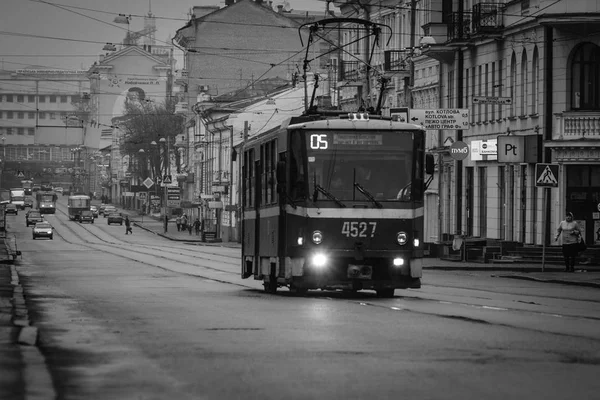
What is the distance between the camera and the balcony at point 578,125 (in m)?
49.7

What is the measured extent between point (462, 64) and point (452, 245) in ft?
31.9

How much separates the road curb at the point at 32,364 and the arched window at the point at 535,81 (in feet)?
107

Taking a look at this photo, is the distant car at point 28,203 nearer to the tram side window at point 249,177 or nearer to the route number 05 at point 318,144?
the tram side window at point 249,177

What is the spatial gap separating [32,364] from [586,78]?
3905cm

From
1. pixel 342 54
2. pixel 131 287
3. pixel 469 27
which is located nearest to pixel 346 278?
pixel 131 287

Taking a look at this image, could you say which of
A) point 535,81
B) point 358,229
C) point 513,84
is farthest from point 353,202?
point 513,84

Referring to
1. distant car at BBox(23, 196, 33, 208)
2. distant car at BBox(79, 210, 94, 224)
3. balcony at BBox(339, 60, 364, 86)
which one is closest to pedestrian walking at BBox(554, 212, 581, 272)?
balcony at BBox(339, 60, 364, 86)

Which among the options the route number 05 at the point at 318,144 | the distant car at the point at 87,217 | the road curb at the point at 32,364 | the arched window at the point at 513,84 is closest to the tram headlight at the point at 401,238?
the route number 05 at the point at 318,144

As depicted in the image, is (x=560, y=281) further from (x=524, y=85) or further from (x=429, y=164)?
(x=524, y=85)

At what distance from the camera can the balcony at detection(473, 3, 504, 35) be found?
178 ft

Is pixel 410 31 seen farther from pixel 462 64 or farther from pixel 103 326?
pixel 103 326

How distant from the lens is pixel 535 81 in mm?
51656

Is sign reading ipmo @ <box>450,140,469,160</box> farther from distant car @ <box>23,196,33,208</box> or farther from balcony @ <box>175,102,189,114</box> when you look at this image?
distant car @ <box>23,196,33,208</box>

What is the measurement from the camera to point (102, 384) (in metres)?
11.9
